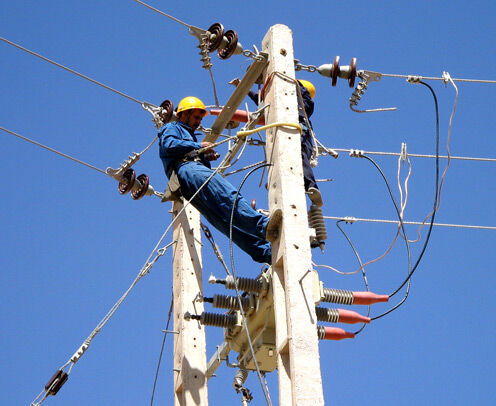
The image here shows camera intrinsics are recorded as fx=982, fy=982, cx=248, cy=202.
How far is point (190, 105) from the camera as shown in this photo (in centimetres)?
768

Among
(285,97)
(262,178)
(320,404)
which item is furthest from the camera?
(262,178)

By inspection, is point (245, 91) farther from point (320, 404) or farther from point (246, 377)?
point (320, 404)

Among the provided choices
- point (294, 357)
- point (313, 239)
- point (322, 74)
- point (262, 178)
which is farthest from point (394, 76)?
point (294, 357)

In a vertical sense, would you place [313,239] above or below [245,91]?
below

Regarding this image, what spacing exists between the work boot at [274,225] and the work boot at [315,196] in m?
0.82

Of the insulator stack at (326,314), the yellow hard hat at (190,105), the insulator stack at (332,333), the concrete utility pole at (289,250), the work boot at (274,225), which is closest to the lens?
the concrete utility pole at (289,250)

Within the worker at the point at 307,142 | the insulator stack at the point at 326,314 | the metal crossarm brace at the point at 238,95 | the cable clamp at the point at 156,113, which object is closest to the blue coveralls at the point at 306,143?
the worker at the point at 307,142

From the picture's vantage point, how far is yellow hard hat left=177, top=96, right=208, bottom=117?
7680 millimetres

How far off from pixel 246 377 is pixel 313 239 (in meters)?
1.73

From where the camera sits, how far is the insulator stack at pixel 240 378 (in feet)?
23.1

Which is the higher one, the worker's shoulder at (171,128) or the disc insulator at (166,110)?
the disc insulator at (166,110)

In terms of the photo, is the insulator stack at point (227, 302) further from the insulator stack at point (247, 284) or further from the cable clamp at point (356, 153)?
the cable clamp at point (356, 153)

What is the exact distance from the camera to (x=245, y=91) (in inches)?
286

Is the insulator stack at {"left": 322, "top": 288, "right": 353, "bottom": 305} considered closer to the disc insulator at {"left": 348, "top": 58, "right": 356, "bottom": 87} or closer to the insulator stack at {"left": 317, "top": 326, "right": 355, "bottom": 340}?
the insulator stack at {"left": 317, "top": 326, "right": 355, "bottom": 340}
